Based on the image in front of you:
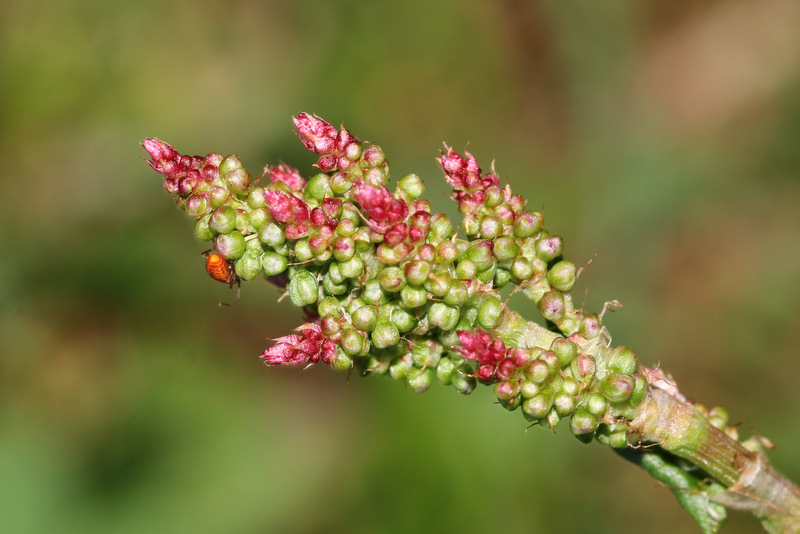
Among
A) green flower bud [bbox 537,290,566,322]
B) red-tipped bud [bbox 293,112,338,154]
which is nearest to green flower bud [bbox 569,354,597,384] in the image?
green flower bud [bbox 537,290,566,322]

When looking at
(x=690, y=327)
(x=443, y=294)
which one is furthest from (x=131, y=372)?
(x=690, y=327)

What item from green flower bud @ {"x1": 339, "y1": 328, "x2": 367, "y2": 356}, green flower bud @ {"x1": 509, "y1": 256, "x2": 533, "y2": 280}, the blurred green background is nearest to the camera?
green flower bud @ {"x1": 339, "y1": 328, "x2": 367, "y2": 356}

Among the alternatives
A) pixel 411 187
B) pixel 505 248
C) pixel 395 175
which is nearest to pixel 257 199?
pixel 411 187

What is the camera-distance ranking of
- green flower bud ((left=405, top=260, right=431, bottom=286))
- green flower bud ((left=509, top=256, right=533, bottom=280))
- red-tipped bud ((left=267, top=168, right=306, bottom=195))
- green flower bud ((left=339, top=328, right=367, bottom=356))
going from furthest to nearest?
red-tipped bud ((left=267, top=168, right=306, bottom=195))
green flower bud ((left=509, top=256, right=533, bottom=280))
green flower bud ((left=339, top=328, right=367, bottom=356))
green flower bud ((left=405, top=260, right=431, bottom=286))

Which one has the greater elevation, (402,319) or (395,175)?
(395,175)

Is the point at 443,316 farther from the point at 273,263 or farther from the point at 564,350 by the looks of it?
the point at 273,263

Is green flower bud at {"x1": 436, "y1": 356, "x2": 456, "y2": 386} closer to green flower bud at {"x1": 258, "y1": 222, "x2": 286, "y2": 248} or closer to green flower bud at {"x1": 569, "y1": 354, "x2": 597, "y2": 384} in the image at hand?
green flower bud at {"x1": 569, "y1": 354, "x2": 597, "y2": 384}

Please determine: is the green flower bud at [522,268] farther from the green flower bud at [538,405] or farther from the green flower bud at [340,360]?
the green flower bud at [340,360]
